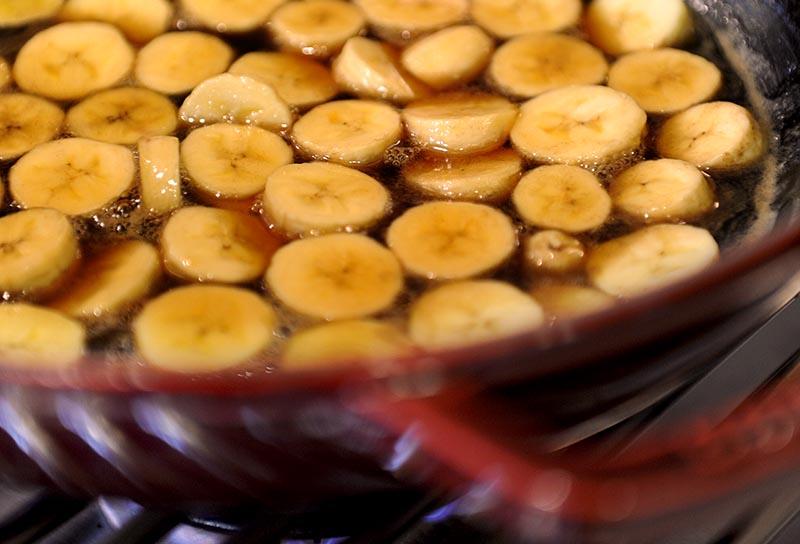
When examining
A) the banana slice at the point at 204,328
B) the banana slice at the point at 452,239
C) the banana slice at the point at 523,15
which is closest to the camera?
the banana slice at the point at 204,328

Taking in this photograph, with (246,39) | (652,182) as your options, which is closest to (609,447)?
(652,182)

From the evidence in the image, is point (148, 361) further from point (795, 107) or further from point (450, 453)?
point (795, 107)

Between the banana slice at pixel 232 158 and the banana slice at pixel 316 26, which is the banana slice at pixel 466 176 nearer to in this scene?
the banana slice at pixel 232 158

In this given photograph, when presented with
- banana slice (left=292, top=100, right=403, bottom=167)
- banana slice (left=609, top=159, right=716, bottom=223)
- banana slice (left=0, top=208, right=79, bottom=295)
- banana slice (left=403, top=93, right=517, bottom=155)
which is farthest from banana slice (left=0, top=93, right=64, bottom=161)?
banana slice (left=609, top=159, right=716, bottom=223)

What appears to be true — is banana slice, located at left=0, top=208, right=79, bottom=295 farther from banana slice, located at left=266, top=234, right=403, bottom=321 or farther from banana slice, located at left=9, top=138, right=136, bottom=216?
banana slice, located at left=266, top=234, right=403, bottom=321

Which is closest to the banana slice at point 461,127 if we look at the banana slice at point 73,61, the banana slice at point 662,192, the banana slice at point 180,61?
the banana slice at point 662,192

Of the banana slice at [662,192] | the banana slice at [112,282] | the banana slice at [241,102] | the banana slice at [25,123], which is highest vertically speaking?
the banana slice at [662,192]
